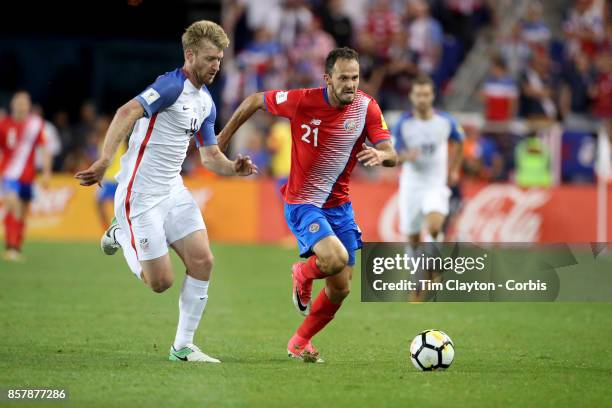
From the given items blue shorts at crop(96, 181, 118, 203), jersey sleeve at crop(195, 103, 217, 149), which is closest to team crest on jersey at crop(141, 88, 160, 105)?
jersey sleeve at crop(195, 103, 217, 149)

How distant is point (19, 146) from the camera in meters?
17.8

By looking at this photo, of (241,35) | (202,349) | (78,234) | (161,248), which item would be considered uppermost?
(241,35)

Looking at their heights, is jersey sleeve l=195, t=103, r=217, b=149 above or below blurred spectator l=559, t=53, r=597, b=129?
below

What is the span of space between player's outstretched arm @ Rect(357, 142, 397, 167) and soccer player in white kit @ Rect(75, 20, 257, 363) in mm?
927

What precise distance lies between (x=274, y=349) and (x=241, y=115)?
197 cm

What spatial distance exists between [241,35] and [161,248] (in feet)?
53.2

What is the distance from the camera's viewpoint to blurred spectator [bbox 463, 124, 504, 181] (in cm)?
2217

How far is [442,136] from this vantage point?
13.7 m

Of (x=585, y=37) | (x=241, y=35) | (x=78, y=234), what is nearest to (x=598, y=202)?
(x=585, y=37)

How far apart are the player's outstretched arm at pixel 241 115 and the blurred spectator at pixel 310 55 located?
1406 cm

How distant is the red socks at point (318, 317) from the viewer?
859 cm

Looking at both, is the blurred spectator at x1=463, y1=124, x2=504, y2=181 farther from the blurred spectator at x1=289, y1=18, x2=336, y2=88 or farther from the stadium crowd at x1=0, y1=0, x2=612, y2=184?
the blurred spectator at x1=289, y1=18, x2=336, y2=88

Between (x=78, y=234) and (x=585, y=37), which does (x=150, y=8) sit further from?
(x=585, y=37)

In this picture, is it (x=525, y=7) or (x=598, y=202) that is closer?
(x=598, y=202)
